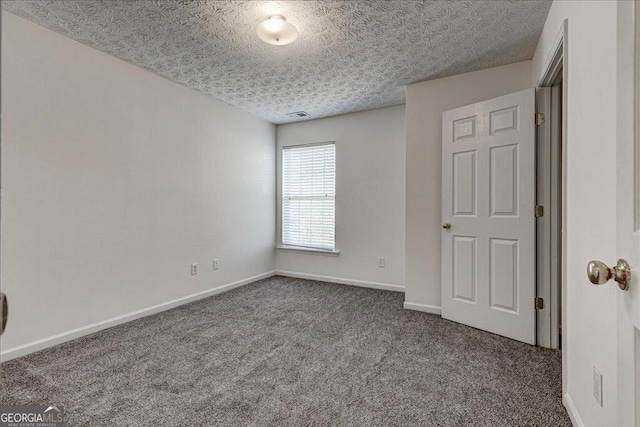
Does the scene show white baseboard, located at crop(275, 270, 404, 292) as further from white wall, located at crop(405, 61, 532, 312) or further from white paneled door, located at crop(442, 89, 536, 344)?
white paneled door, located at crop(442, 89, 536, 344)

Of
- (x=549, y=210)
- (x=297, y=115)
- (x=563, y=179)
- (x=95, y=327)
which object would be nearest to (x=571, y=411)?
(x=563, y=179)

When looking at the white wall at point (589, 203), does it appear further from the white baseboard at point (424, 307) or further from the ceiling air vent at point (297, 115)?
the ceiling air vent at point (297, 115)

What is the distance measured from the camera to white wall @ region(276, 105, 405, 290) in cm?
397

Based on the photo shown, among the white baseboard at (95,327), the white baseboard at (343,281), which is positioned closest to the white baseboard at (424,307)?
the white baseboard at (343,281)

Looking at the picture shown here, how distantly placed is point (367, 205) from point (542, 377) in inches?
101

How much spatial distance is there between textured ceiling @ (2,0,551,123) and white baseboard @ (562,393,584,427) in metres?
2.34

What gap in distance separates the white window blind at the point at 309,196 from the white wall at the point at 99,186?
3.23 ft

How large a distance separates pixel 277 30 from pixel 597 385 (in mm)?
2553

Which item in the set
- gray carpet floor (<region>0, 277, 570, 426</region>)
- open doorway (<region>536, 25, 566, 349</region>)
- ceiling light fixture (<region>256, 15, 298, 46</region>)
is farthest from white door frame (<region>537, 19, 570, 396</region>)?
ceiling light fixture (<region>256, 15, 298, 46</region>)

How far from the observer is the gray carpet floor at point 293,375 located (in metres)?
1.67

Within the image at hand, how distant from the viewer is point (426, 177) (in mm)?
3166

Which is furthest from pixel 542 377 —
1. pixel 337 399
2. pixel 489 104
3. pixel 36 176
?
pixel 36 176

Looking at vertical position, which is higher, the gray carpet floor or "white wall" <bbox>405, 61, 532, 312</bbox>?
"white wall" <bbox>405, 61, 532, 312</bbox>

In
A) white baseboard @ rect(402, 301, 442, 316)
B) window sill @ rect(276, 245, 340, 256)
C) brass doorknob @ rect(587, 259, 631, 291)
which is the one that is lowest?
white baseboard @ rect(402, 301, 442, 316)
